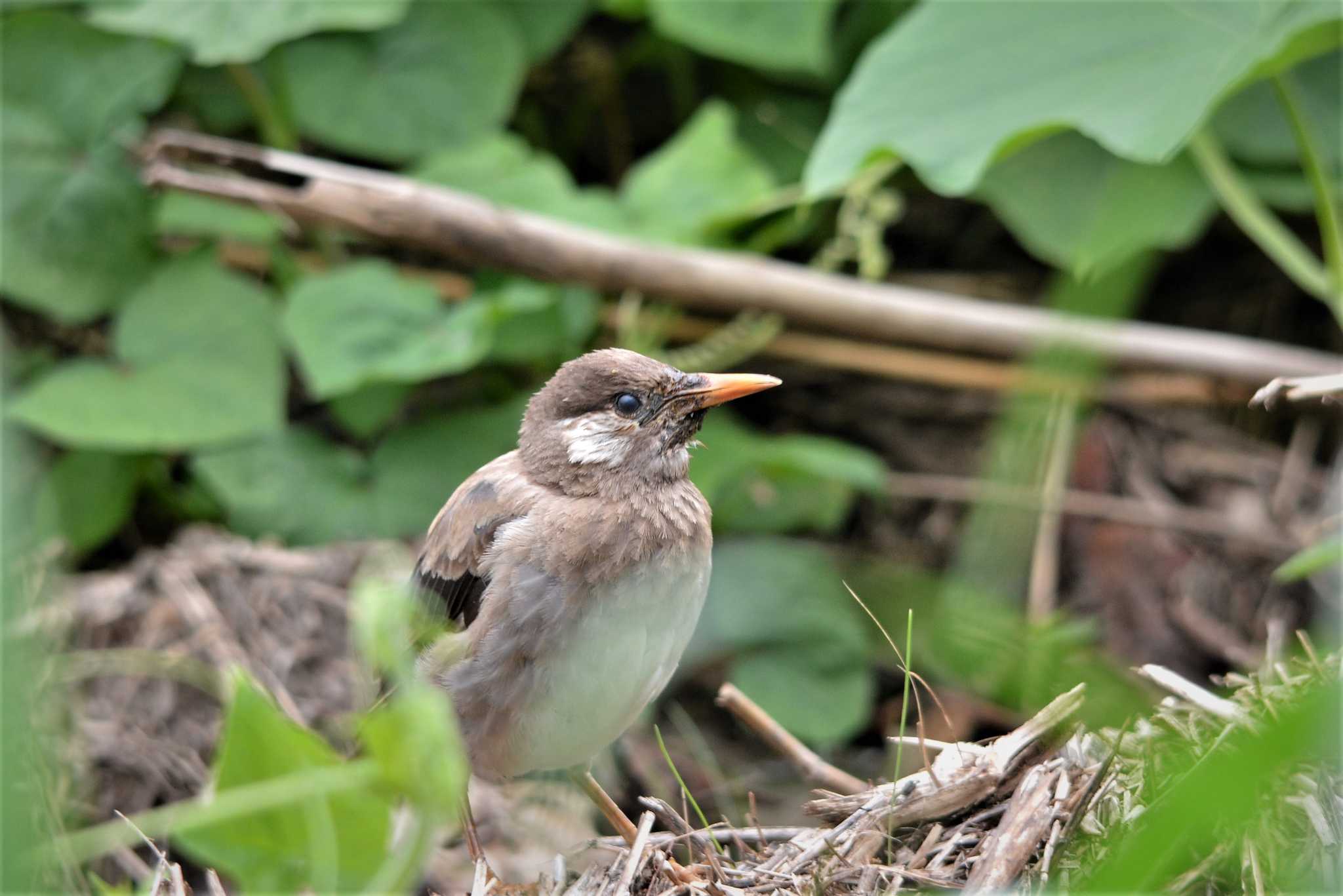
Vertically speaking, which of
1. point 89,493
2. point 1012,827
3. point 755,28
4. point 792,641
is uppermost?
point 755,28

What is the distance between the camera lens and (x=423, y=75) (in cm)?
506

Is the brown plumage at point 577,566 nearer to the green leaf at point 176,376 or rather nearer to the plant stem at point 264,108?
the green leaf at point 176,376

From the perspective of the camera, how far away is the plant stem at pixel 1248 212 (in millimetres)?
4422

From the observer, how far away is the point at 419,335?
14.9 ft

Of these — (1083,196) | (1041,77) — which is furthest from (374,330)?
(1083,196)

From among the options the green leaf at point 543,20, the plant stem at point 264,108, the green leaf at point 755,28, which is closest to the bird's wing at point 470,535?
the green leaf at point 755,28

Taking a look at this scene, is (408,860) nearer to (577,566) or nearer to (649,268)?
→ (577,566)

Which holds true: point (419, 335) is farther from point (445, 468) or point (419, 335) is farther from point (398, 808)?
point (398, 808)

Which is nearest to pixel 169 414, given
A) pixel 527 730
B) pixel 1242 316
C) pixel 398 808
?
pixel 398 808

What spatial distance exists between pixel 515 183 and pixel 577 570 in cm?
251

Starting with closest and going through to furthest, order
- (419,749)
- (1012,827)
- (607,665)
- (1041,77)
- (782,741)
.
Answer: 1. (419,749)
2. (1012,827)
3. (607,665)
4. (782,741)
5. (1041,77)

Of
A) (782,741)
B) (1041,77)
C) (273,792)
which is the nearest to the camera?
(273,792)

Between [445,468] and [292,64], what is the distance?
1.68 metres

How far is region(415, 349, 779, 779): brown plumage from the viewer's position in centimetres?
270
